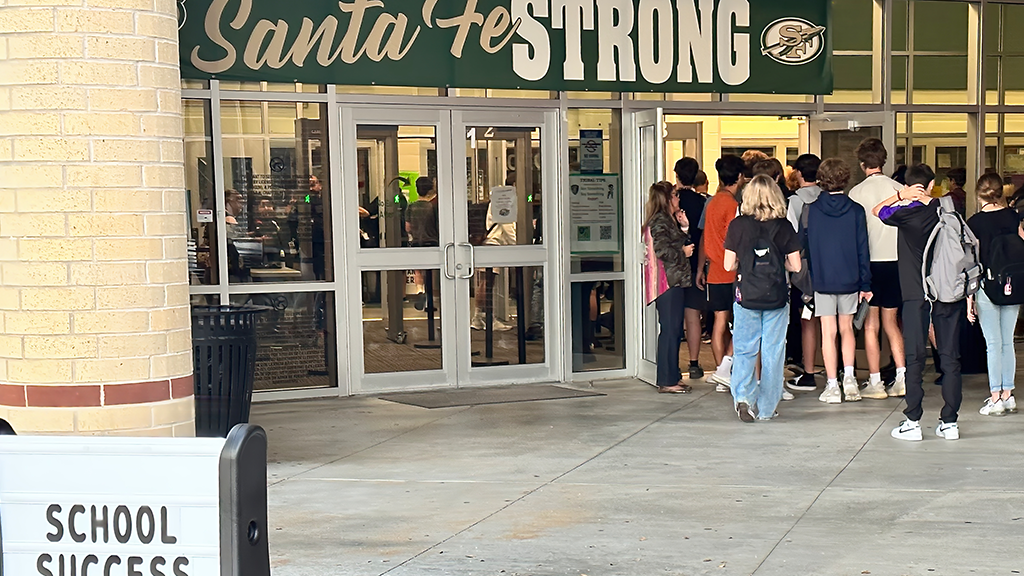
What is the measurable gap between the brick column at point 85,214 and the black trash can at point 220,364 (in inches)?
109

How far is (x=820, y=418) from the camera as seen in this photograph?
8.91m

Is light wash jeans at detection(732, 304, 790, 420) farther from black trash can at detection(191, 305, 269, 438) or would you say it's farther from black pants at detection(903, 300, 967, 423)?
black trash can at detection(191, 305, 269, 438)

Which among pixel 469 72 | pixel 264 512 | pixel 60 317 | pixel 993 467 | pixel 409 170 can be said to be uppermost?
pixel 469 72

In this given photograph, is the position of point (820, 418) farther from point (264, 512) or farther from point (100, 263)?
point (264, 512)

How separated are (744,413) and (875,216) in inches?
75.3

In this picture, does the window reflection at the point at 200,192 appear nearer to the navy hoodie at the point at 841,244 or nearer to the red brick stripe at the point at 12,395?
the navy hoodie at the point at 841,244

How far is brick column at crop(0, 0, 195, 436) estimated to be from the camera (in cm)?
466

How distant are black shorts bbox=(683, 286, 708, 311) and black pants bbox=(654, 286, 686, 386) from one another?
0.44 metres

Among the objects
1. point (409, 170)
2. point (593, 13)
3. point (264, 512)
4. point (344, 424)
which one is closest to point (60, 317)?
point (264, 512)

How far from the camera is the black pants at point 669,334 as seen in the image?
9945 millimetres

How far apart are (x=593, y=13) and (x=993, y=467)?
16.9ft

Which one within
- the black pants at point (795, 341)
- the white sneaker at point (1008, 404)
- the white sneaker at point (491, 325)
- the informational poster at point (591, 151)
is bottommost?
the white sneaker at point (1008, 404)

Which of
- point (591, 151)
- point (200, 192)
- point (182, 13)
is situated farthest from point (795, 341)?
point (182, 13)

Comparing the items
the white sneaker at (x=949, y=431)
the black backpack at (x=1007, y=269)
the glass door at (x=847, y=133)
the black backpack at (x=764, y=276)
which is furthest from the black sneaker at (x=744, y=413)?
the glass door at (x=847, y=133)
